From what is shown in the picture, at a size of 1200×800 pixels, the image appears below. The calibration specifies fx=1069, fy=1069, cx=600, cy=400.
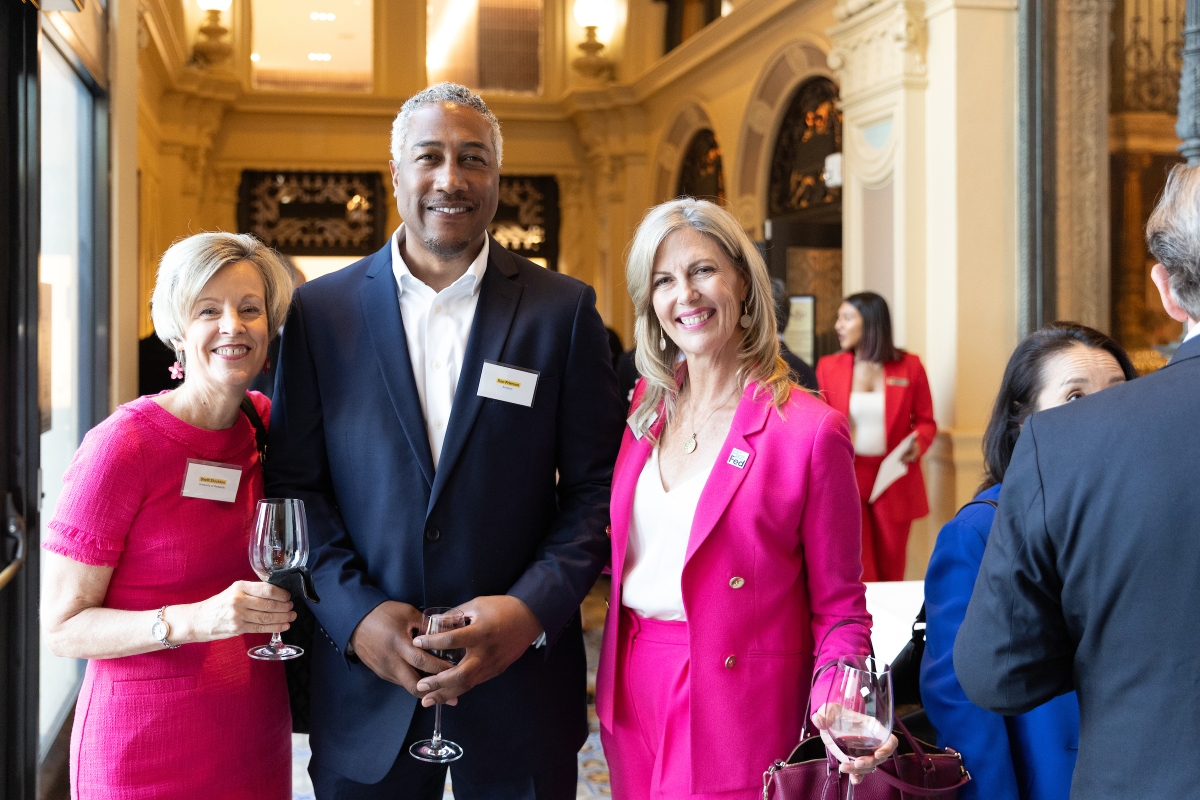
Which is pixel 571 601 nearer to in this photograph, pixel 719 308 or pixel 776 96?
pixel 719 308

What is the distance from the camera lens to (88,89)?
392cm

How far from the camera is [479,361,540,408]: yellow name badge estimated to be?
6.68 ft

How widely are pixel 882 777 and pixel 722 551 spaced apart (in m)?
0.44

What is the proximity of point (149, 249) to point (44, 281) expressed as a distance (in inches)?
240

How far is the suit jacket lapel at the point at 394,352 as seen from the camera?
6.57 ft

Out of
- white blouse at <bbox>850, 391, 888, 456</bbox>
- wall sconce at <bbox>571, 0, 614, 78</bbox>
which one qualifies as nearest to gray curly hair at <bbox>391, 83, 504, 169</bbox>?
white blouse at <bbox>850, 391, 888, 456</bbox>

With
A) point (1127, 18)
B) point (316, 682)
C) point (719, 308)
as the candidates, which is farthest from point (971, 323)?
point (316, 682)

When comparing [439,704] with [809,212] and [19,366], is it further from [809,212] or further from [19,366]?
[809,212]

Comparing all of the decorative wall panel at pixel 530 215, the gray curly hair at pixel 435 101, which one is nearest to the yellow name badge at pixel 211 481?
the gray curly hair at pixel 435 101

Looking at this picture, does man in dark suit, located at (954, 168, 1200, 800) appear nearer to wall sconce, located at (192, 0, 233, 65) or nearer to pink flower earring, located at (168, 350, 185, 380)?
pink flower earring, located at (168, 350, 185, 380)

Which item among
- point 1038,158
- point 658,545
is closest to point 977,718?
point 658,545

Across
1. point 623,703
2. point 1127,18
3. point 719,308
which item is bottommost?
point 623,703

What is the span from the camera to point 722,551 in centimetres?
184

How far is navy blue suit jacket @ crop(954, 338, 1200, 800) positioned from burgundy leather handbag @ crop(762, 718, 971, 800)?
0.26 m
